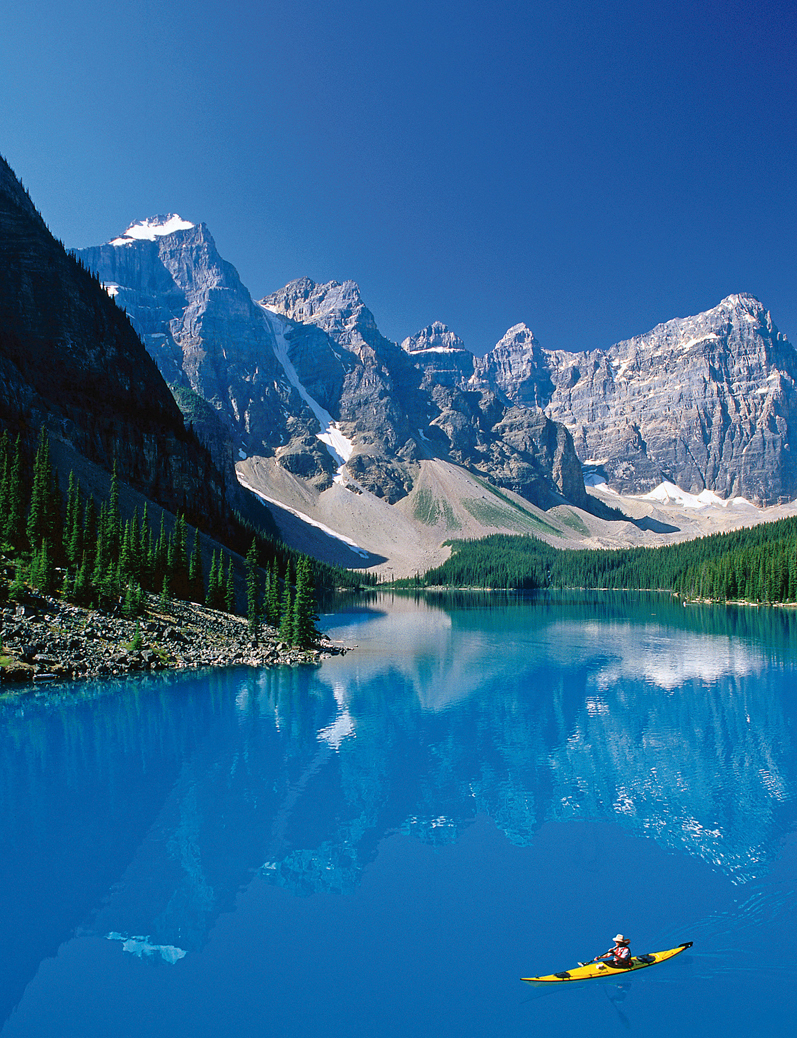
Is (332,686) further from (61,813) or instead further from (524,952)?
(524,952)

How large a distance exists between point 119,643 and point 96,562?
1043 cm

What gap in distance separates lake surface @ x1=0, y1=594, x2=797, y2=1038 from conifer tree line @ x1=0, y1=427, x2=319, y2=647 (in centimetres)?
1225

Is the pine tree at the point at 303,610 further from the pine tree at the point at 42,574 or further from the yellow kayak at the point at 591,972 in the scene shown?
the yellow kayak at the point at 591,972

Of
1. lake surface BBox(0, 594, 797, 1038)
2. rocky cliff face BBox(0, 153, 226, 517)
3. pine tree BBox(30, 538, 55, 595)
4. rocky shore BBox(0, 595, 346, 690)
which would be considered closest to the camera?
lake surface BBox(0, 594, 797, 1038)

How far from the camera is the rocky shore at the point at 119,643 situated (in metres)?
44.5

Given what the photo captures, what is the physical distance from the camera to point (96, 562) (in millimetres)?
56625

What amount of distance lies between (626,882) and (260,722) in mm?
25325

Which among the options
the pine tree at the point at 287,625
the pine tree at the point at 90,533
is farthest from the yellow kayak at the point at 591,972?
the pine tree at the point at 90,533

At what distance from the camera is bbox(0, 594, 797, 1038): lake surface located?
1438 cm

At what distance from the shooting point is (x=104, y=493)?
87562mm

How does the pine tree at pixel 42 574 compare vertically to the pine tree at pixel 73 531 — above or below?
below

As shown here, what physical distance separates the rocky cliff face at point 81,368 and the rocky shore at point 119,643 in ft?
198

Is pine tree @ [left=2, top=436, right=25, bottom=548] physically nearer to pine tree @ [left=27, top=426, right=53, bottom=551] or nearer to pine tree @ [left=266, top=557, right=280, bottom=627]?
pine tree @ [left=27, top=426, right=53, bottom=551]

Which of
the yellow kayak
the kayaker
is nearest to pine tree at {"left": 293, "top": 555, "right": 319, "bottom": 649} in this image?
the yellow kayak
